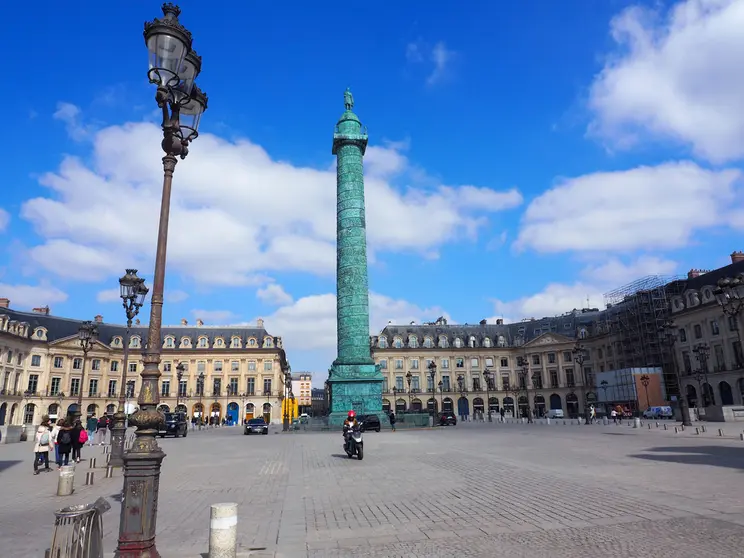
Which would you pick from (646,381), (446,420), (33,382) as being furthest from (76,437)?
(33,382)

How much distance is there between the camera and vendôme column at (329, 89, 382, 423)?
1555 inches

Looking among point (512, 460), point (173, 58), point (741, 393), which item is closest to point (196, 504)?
point (173, 58)

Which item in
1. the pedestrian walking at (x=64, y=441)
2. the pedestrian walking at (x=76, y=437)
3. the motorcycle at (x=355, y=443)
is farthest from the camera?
the pedestrian walking at (x=76, y=437)

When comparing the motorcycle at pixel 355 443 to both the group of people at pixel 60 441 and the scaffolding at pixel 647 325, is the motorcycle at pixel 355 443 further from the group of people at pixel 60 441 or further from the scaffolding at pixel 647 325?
the scaffolding at pixel 647 325

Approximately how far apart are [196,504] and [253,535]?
3.05m

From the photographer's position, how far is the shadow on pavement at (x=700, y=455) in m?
13.5

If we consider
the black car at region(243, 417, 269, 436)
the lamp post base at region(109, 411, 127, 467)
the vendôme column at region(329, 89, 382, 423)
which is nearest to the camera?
the lamp post base at region(109, 411, 127, 467)

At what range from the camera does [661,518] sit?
743cm

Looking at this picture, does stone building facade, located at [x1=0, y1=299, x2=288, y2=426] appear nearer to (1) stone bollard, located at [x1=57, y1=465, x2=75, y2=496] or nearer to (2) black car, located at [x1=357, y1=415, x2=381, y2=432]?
(2) black car, located at [x1=357, y1=415, x2=381, y2=432]

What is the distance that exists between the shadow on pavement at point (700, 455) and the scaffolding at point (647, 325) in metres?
41.6

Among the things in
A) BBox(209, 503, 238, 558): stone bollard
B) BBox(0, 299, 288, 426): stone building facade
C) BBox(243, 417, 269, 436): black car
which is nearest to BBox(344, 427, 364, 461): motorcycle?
BBox(209, 503, 238, 558): stone bollard

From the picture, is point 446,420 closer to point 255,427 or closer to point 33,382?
point 255,427

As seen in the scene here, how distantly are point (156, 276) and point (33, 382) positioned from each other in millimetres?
73748

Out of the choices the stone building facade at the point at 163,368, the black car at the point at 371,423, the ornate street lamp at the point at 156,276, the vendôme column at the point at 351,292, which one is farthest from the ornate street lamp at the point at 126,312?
the stone building facade at the point at 163,368
